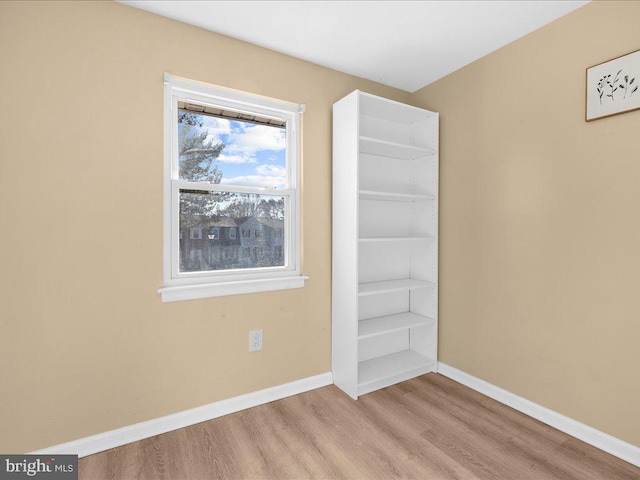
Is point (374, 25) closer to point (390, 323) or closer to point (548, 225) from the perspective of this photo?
point (548, 225)

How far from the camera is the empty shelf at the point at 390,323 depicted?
244 centimetres

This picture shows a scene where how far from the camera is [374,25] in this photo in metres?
2.01

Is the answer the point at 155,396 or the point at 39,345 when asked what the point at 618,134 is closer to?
the point at 155,396

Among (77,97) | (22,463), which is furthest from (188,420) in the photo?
(77,97)

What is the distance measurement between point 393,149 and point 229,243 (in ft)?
4.91

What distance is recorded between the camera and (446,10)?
6.13ft

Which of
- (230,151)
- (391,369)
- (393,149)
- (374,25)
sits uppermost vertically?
(374,25)

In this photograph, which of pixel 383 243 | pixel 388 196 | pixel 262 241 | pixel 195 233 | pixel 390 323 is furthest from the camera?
pixel 383 243

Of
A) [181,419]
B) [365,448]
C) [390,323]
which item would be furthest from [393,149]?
[181,419]

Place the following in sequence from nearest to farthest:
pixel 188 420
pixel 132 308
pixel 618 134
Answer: pixel 618 134, pixel 132 308, pixel 188 420

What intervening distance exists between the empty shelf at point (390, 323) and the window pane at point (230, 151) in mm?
1277

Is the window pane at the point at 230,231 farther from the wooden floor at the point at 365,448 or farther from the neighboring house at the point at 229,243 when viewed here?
the wooden floor at the point at 365,448

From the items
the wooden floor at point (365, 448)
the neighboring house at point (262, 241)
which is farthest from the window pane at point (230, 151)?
the wooden floor at point (365, 448)

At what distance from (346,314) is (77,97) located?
6.89ft
